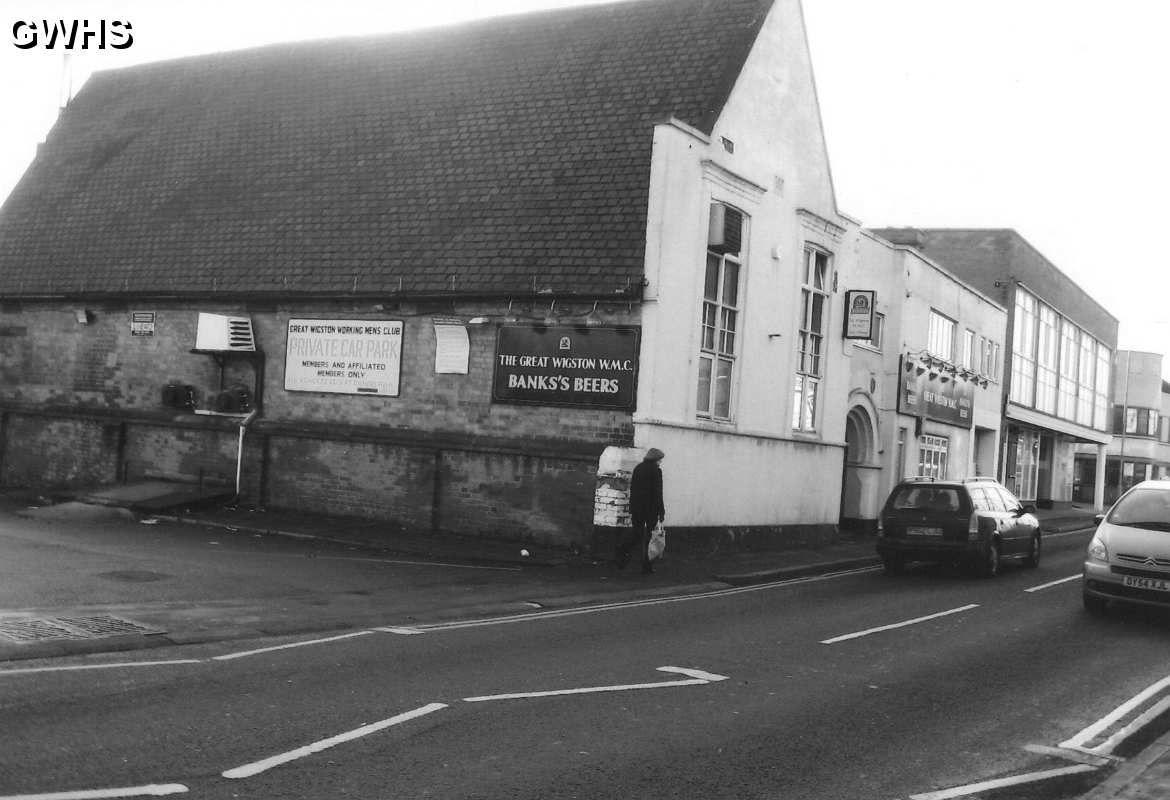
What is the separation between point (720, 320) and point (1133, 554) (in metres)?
8.70

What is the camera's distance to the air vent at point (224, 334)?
21266 mm

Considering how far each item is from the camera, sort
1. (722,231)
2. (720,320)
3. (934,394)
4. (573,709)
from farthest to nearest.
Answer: (934,394), (720,320), (722,231), (573,709)

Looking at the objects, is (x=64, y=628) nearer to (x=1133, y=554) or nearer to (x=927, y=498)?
(x=1133, y=554)

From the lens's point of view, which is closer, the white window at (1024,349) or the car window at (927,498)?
the car window at (927,498)

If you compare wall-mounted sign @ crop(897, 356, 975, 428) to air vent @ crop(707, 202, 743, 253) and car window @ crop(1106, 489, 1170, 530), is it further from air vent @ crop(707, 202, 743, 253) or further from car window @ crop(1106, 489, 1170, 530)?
car window @ crop(1106, 489, 1170, 530)

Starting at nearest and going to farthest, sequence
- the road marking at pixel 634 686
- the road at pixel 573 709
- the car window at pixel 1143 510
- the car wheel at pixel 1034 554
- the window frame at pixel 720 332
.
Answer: the road at pixel 573 709 → the road marking at pixel 634 686 → the car window at pixel 1143 510 → the window frame at pixel 720 332 → the car wheel at pixel 1034 554

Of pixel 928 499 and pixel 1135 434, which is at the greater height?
pixel 1135 434

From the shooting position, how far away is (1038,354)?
46625mm

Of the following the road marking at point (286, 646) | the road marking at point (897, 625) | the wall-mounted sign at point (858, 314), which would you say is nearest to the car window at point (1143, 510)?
the road marking at point (897, 625)

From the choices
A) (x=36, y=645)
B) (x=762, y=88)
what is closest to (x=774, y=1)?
(x=762, y=88)

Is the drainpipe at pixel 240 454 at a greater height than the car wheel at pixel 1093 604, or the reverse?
the drainpipe at pixel 240 454

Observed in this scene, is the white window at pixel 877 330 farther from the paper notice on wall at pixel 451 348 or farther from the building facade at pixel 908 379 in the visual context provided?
the paper notice on wall at pixel 451 348

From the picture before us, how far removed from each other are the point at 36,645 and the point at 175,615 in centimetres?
203

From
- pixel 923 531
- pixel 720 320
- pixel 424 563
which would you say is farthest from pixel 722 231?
pixel 424 563
